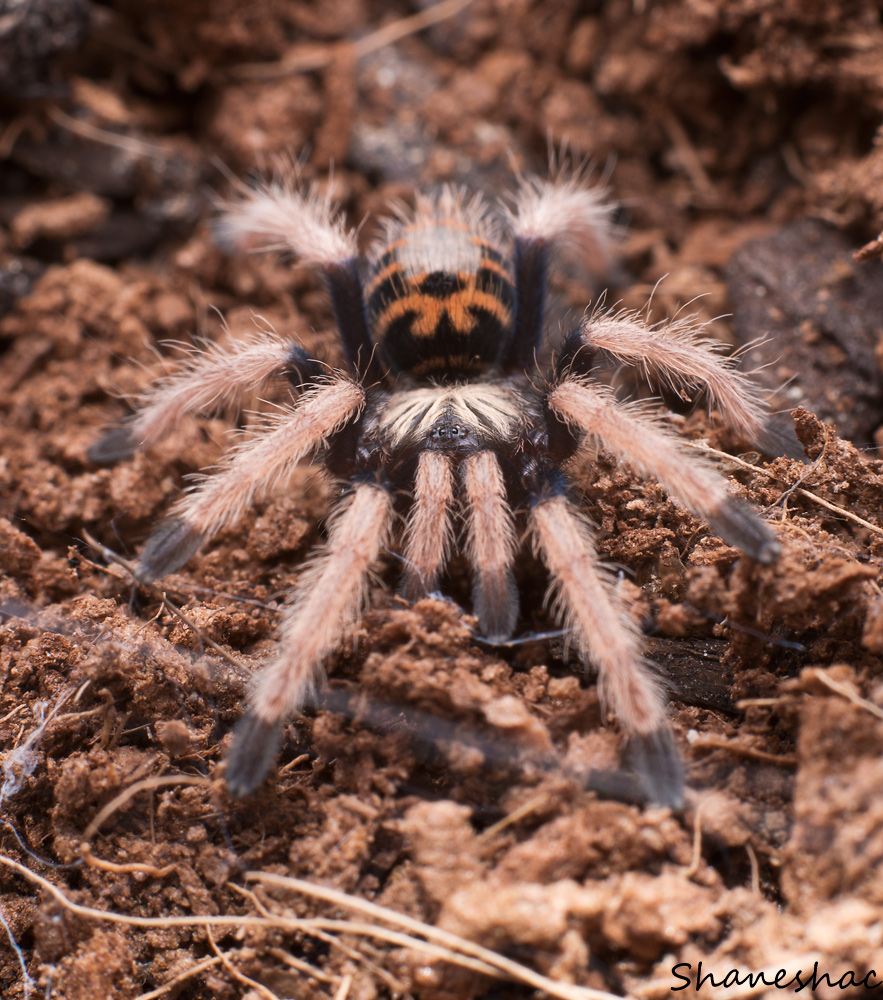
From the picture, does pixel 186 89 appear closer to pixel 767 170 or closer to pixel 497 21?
pixel 497 21

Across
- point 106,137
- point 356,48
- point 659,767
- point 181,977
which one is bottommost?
point 181,977

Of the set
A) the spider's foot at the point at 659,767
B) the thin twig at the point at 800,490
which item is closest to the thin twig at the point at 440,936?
the spider's foot at the point at 659,767

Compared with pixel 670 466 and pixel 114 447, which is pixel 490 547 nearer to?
pixel 670 466

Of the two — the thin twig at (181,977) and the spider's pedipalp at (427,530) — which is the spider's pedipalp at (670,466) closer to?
the spider's pedipalp at (427,530)

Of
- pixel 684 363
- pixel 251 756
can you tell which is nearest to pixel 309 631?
pixel 251 756

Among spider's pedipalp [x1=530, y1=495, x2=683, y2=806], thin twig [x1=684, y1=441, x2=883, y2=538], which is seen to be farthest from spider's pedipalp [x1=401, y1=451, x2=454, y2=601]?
thin twig [x1=684, y1=441, x2=883, y2=538]

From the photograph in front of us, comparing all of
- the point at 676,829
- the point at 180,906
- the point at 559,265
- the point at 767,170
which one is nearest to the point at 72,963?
the point at 180,906

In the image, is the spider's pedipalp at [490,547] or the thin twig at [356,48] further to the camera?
the thin twig at [356,48]
